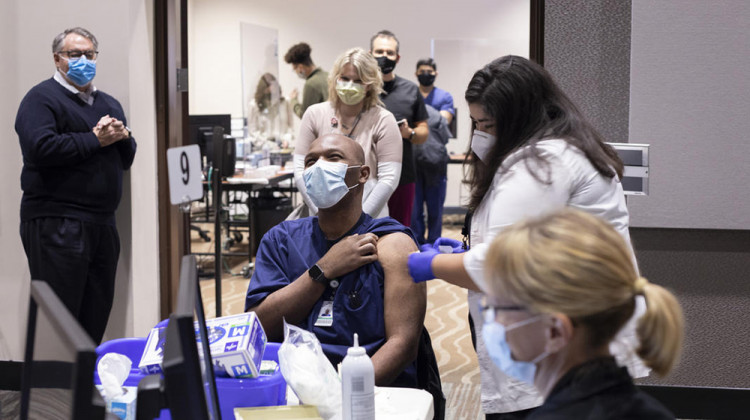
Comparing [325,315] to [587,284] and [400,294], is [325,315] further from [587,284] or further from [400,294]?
[587,284]

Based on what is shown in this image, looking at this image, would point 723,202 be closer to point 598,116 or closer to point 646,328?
point 598,116

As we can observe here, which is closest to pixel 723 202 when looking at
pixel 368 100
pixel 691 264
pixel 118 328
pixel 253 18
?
pixel 691 264

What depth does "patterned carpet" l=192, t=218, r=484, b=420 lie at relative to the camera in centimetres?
377

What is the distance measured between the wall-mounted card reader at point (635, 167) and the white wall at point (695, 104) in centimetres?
37

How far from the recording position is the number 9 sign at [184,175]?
11.5ft

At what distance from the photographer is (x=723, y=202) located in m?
3.39

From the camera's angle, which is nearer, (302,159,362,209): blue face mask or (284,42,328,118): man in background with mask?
(302,159,362,209): blue face mask

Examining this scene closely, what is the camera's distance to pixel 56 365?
3.21 feet

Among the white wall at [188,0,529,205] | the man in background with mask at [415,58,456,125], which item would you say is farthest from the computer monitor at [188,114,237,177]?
the white wall at [188,0,529,205]

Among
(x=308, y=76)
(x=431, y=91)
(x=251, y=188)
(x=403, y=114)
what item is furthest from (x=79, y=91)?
(x=431, y=91)

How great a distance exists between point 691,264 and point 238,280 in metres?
3.73

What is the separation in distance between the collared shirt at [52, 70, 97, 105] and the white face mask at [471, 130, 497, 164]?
80.4 inches

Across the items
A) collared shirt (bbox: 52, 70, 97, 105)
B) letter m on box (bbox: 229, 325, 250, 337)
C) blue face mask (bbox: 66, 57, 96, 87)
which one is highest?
blue face mask (bbox: 66, 57, 96, 87)

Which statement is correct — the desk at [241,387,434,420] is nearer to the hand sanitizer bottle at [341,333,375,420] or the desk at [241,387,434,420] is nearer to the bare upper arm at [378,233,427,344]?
the hand sanitizer bottle at [341,333,375,420]
